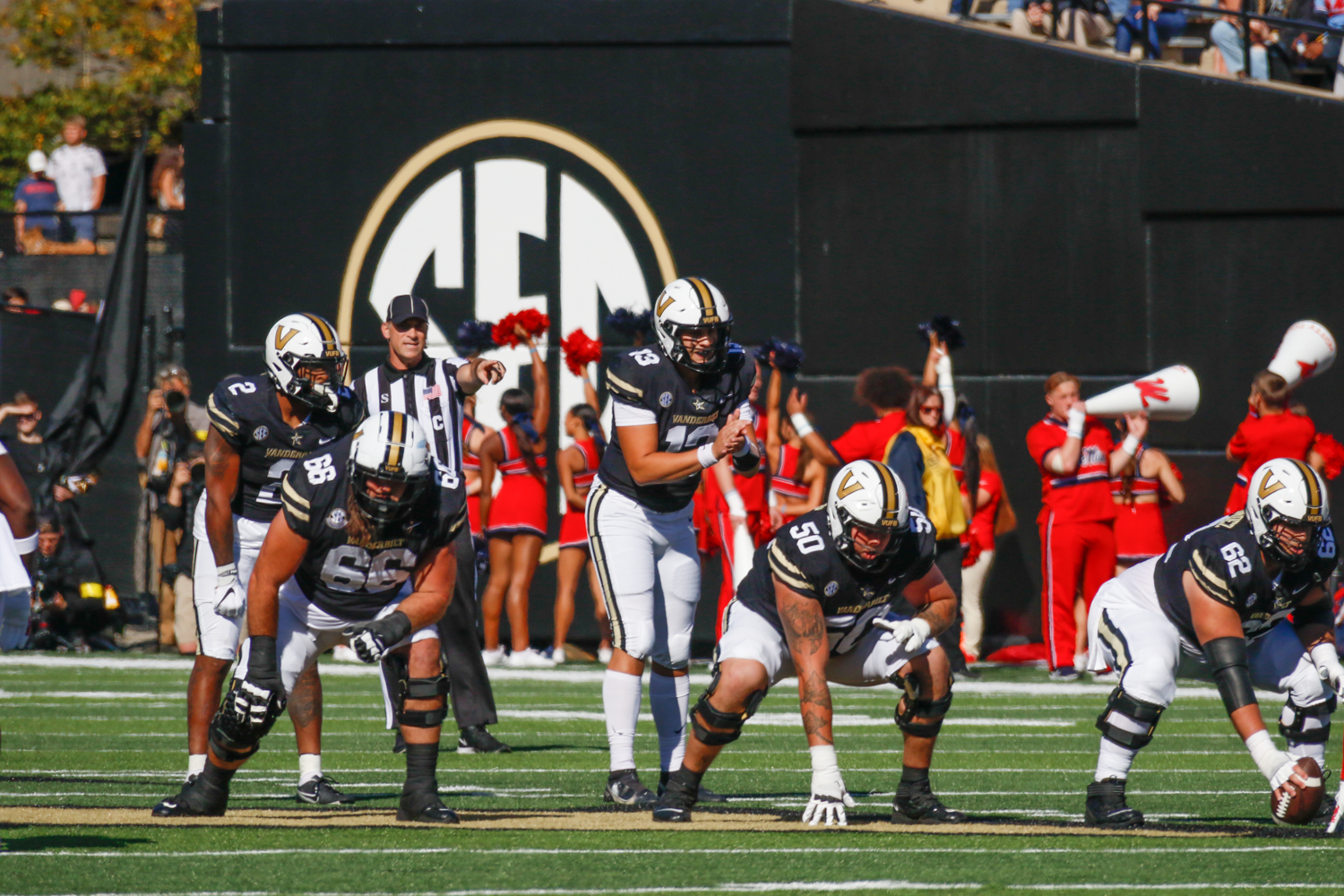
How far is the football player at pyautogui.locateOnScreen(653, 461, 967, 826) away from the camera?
644 centimetres

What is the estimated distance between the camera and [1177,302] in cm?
1359

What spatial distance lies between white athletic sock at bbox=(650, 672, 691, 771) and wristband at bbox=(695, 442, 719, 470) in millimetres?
886

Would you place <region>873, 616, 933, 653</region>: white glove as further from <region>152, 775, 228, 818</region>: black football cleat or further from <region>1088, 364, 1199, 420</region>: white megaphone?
<region>1088, 364, 1199, 420</region>: white megaphone

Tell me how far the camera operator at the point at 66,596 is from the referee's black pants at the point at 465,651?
638 cm

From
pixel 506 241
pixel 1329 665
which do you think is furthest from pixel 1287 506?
pixel 506 241

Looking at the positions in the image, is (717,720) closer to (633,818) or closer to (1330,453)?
(633,818)

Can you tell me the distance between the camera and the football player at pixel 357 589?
6246mm

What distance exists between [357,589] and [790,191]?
328 inches

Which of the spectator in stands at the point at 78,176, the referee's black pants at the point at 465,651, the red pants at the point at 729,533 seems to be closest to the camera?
the referee's black pants at the point at 465,651

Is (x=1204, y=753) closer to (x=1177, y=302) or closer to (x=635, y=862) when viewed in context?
(x=635, y=862)

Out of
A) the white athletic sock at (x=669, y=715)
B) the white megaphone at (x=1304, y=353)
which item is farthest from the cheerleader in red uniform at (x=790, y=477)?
the white athletic sock at (x=669, y=715)

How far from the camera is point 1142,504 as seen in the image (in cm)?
1287

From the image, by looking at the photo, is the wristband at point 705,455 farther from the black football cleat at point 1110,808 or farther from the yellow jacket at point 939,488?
the yellow jacket at point 939,488

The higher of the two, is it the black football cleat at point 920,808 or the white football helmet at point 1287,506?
the white football helmet at point 1287,506
